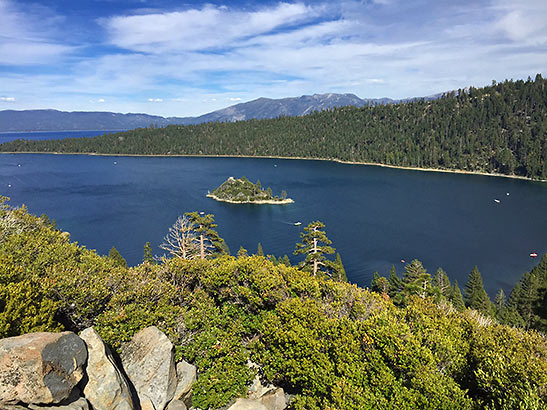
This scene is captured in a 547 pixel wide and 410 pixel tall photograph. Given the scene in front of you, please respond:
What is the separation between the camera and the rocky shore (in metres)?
9.86

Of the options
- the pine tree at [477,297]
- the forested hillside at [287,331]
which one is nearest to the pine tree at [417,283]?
the pine tree at [477,297]

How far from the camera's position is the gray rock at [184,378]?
14547 mm

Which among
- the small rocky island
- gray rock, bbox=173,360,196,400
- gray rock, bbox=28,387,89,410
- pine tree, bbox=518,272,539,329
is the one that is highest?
gray rock, bbox=28,387,89,410

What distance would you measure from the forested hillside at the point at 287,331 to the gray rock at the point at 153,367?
1029 mm

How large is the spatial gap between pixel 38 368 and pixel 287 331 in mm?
9432

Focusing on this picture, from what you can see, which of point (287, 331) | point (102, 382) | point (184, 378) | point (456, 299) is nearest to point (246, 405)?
point (184, 378)

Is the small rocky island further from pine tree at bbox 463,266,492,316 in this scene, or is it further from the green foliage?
the green foliage

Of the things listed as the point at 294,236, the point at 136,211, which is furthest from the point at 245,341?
the point at 136,211

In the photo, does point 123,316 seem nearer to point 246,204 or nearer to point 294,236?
point 294,236

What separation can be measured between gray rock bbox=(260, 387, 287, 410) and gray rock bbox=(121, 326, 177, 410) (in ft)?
14.8

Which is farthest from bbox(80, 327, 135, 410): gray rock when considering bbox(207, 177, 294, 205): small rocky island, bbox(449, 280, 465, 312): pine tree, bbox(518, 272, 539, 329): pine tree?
bbox(207, 177, 294, 205): small rocky island

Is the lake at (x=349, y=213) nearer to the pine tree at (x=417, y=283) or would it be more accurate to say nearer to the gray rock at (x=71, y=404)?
the pine tree at (x=417, y=283)

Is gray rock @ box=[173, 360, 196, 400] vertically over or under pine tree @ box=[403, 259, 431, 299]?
over

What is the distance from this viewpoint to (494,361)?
12164mm
